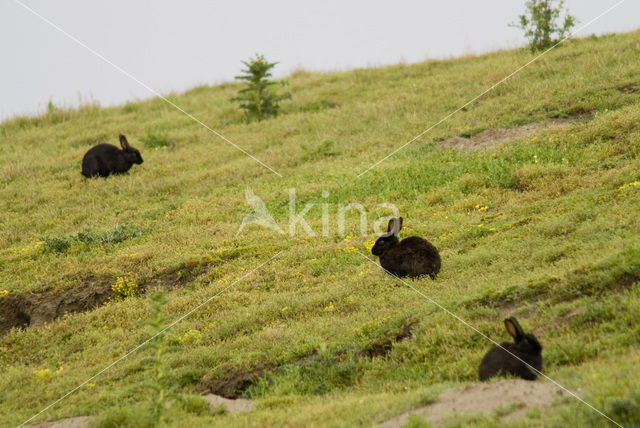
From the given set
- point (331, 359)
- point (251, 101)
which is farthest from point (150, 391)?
point (251, 101)

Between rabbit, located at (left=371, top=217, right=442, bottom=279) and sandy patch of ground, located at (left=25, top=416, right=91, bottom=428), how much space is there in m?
5.16

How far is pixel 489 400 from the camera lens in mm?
5949

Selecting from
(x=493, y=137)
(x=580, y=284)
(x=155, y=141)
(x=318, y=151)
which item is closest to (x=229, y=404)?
Answer: (x=580, y=284)

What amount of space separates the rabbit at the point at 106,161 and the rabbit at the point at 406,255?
11.0m

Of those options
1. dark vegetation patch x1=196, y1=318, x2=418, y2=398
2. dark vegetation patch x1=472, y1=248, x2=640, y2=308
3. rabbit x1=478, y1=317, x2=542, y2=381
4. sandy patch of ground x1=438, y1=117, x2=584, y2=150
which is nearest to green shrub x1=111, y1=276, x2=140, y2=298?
dark vegetation patch x1=196, y1=318, x2=418, y2=398

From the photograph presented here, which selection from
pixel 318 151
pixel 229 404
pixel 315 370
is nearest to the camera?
pixel 229 404

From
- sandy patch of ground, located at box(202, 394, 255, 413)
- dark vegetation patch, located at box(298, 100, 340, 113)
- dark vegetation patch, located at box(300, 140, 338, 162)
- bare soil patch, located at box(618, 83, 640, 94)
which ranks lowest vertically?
sandy patch of ground, located at box(202, 394, 255, 413)

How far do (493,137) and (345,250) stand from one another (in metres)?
7.01

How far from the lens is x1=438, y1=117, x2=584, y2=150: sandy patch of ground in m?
17.1

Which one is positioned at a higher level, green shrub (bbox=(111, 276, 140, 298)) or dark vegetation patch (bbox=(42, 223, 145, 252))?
dark vegetation patch (bbox=(42, 223, 145, 252))

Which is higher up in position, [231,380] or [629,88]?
[629,88]

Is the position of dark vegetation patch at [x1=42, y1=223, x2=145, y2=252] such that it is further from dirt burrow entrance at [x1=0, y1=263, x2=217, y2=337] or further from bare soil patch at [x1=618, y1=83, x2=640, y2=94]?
bare soil patch at [x1=618, y1=83, x2=640, y2=94]

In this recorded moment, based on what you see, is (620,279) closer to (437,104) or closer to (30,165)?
(437,104)

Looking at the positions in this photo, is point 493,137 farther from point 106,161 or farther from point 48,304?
point 48,304
